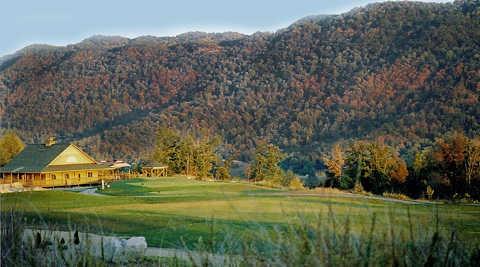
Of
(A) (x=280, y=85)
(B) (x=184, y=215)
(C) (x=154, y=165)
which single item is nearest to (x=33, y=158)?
(C) (x=154, y=165)

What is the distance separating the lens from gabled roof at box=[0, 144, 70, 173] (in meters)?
46.0

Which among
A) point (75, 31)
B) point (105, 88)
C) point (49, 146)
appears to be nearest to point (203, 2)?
point (75, 31)

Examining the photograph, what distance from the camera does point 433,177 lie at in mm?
32188

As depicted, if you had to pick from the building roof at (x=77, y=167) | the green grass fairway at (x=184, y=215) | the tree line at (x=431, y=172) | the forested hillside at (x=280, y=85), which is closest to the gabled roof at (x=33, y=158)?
the building roof at (x=77, y=167)

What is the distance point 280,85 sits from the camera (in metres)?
90.8

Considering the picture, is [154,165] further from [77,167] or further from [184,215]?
[184,215]

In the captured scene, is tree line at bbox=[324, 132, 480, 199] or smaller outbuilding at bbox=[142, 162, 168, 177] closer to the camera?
tree line at bbox=[324, 132, 480, 199]

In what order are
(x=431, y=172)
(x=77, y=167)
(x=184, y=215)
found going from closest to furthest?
(x=184, y=215) < (x=431, y=172) < (x=77, y=167)

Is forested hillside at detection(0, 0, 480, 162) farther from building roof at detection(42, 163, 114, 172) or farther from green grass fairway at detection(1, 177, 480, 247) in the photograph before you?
green grass fairway at detection(1, 177, 480, 247)

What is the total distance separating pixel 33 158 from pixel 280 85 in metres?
50.2

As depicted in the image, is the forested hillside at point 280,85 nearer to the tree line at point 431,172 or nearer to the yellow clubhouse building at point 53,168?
the yellow clubhouse building at point 53,168

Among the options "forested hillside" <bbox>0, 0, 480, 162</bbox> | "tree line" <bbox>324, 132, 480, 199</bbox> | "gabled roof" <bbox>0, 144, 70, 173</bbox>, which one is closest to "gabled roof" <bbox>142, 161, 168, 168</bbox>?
"gabled roof" <bbox>0, 144, 70, 173</bbox>

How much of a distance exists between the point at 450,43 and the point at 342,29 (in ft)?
89.0

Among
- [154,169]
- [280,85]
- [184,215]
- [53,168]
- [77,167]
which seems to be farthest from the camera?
[280,85]
